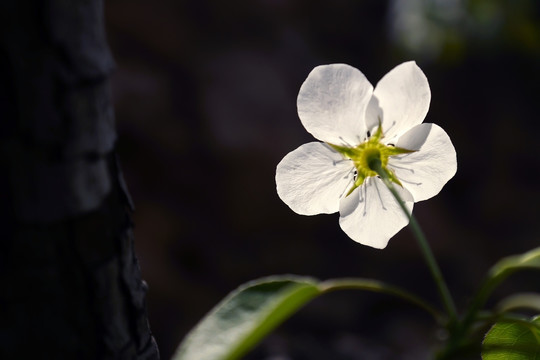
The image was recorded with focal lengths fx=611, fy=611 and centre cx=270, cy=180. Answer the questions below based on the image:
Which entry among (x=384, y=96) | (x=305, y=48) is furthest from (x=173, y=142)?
(x=384, y=96)

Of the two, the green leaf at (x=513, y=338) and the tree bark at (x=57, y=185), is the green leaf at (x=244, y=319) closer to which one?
the tree bark at (x=57, y=185)

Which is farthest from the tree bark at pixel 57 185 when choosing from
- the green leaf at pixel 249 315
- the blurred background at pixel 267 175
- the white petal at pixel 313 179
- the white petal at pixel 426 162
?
the blurred background at pixel 267 175

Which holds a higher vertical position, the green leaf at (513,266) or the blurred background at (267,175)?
the green leaf at (513,266)

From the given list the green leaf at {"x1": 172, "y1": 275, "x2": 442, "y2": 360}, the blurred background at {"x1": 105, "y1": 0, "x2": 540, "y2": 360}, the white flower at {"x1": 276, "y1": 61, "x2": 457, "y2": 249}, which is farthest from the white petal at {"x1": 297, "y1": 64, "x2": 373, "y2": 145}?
the blurred background at {"x1": 105, "y1": 0, "x2": 540, "y2": 360}

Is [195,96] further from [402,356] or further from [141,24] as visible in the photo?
[402,356]

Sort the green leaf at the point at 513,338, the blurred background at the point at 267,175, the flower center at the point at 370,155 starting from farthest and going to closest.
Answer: the blurred background at the point at 267,175, the flower center at the point at 370,155, the green leaf at the point at 513,338

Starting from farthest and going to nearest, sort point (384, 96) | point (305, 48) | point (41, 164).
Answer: point (305, 48), point (384, 96), point (41, 164)

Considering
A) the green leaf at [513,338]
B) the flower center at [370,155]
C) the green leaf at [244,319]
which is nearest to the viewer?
the green leaf at [244,319]
